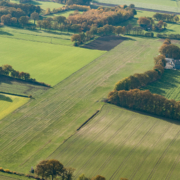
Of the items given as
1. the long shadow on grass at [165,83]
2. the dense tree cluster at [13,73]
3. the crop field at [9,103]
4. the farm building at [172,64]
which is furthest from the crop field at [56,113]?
the dense tree cluster at [13,73]

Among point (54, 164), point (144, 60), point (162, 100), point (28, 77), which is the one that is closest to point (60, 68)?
point (28, 77)

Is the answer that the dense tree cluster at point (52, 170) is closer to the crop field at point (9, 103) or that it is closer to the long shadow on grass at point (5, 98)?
the crop field at point (9, 103)

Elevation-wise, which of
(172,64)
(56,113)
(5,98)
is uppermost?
(172,64)

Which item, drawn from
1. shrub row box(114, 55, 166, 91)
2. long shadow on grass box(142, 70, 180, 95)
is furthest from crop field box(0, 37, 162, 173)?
long shadow on grass box(142, 70, 180, 95)

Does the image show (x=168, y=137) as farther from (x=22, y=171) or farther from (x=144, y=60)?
(x=144, y=60)

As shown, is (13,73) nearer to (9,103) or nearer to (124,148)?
(9,103)

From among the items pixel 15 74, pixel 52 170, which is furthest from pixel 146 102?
pixel 15 74
